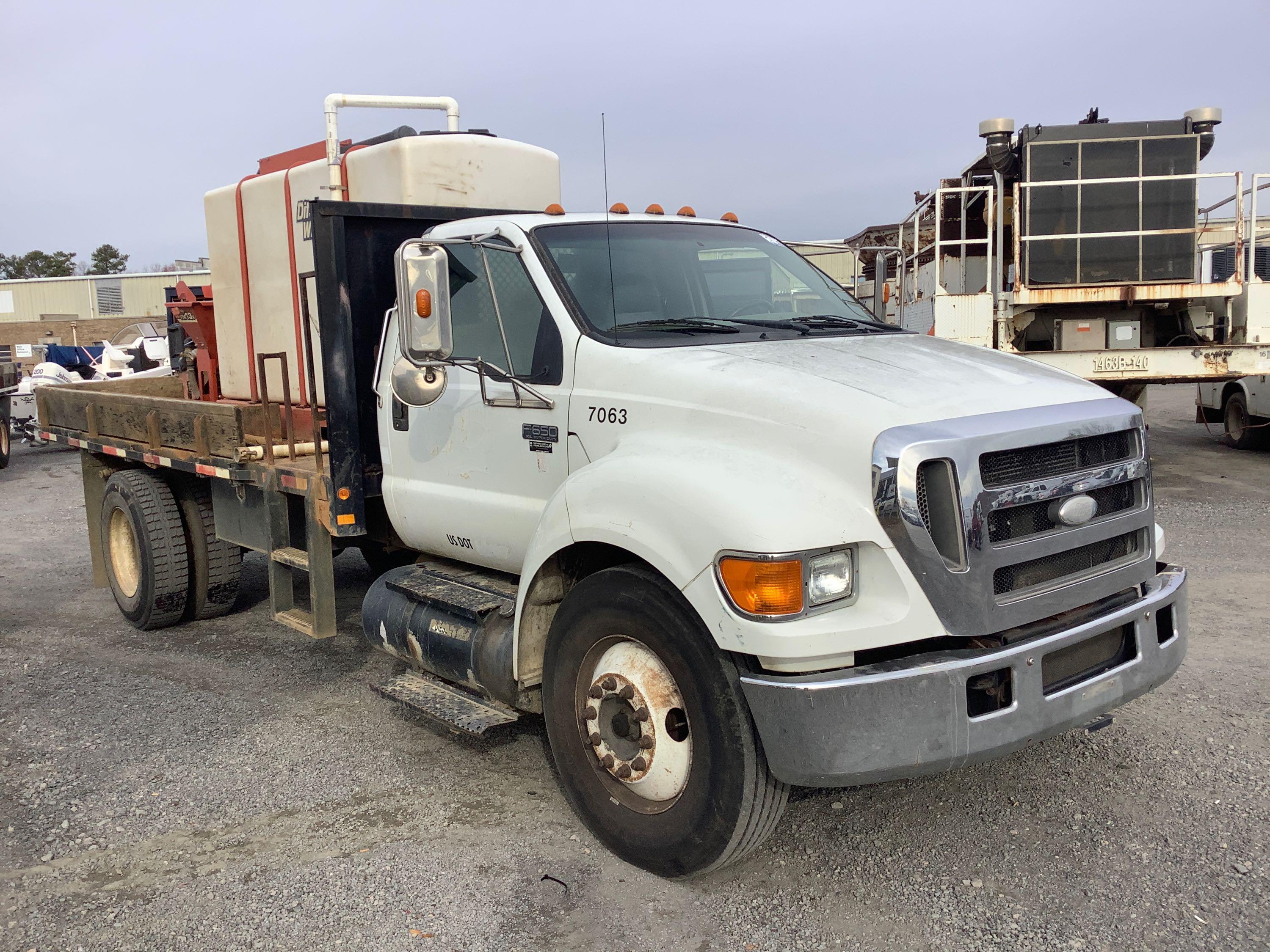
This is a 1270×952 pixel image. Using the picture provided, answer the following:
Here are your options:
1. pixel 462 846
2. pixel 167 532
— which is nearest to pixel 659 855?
pixel 462 846

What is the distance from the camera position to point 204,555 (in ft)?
22.1

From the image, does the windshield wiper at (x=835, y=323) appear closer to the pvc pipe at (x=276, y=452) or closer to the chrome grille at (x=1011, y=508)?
the chrome grille at (x=1011, y=508)

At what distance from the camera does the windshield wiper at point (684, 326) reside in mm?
3955

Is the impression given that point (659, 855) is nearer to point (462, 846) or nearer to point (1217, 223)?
point (462, 846)

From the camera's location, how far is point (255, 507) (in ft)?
19.1

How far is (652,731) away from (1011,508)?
1327 millimetres

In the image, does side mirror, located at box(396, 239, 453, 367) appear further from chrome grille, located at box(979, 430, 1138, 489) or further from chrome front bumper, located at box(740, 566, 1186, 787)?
chrome grille, located at box(979, 430, 1138, 489)

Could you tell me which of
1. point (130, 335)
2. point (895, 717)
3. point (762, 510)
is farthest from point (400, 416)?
point (130, 335)

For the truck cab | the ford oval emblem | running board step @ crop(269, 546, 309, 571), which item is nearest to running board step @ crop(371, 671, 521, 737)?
the truck cab

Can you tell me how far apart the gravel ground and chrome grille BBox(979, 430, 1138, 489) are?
1331 millimetres

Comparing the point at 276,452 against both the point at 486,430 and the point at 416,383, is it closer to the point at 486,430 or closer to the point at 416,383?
the point at 486,430

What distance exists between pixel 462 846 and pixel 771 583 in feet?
5.43

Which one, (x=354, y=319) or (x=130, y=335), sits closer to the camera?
(x=354, y=319)

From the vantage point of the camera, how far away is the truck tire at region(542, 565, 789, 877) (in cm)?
314
